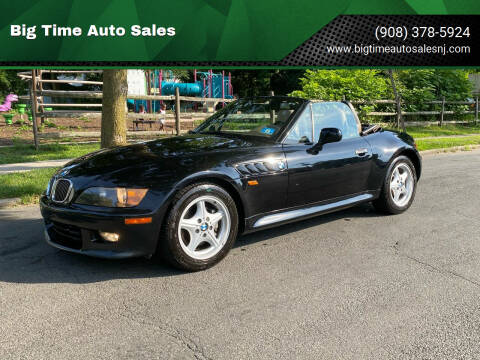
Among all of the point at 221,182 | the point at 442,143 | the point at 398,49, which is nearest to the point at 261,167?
the point at 221,182

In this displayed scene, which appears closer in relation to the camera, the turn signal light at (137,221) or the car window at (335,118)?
the turn signal light at (137,221)

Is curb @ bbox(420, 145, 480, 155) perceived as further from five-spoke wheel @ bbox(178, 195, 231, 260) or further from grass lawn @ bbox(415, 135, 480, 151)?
five-spoke wheel @ bbox(178, 195, 231, 260)

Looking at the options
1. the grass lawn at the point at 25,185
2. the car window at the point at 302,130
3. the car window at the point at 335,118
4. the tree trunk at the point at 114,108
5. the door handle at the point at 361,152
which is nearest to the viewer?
the car window at the point at 302,130

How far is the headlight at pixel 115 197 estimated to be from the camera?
11.6 feet

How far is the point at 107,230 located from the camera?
11.6 ft

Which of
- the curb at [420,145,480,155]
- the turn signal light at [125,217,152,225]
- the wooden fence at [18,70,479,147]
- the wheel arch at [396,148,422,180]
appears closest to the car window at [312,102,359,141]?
the wheel arch at [396,148,422,180]

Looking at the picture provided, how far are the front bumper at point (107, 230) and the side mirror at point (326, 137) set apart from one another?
1956 millimetres

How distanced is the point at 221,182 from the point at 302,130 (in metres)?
1.28

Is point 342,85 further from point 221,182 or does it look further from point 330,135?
point 221,182

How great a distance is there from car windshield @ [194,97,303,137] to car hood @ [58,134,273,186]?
0.23 meters

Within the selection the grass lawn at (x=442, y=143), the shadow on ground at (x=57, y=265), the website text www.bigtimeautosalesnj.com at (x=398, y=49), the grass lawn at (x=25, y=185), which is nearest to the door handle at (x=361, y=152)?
the shadow on ground at (x=57, y=265)

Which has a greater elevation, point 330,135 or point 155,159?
point 330,135

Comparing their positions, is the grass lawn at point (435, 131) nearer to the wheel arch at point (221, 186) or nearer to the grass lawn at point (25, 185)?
the grass lawn at point (25, 185)

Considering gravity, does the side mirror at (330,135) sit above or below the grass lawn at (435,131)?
above
